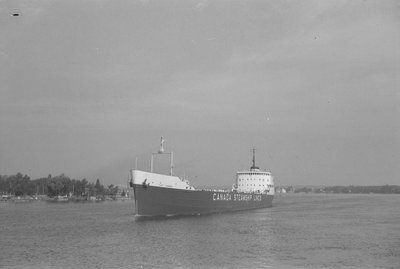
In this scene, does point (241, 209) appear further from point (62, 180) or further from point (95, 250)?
point (62, 180)

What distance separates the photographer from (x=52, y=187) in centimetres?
11844

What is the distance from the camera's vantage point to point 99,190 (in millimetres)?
133375

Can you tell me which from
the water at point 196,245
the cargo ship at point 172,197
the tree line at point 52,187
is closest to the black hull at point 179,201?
the cargo ship at point 172,197

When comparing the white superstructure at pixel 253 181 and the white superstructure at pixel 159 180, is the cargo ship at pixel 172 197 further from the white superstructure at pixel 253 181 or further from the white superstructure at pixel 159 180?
the white superstructure at pixel 253 181

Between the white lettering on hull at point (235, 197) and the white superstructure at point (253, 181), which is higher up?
the white superstructure at point (253, 181)

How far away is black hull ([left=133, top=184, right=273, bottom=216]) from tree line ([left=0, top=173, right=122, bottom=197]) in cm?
7628

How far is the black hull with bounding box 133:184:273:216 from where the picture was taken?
41.2 metres

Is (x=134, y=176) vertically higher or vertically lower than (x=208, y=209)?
higher

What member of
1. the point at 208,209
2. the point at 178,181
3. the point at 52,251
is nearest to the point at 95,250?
the point at 52,251

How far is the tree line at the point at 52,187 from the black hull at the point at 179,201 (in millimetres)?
76276

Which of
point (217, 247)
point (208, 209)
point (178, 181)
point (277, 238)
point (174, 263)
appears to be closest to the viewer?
point (174, 263)

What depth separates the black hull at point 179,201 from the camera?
41219 millimetres

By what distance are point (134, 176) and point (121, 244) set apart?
13731 mm

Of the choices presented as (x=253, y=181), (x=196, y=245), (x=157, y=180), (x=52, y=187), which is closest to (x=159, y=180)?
(x=157, y=180)
